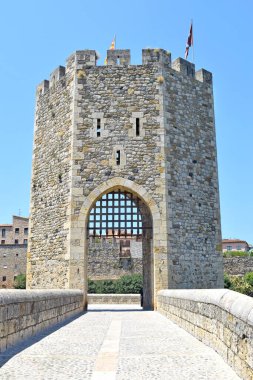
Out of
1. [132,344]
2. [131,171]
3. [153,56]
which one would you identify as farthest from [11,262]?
[132,344]

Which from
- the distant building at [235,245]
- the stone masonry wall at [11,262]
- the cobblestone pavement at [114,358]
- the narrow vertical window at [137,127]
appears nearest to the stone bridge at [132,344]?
the cobblestone pavement at [114,358]

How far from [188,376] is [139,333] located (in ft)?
10.00

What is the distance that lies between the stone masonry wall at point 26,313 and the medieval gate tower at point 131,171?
3.74 m

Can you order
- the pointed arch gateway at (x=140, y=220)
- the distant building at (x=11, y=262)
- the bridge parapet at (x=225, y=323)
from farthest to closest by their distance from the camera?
the distant building at (x=11, y=262) → the pointed arch gateway at (x=140, y=220) → the bridge parapet at (x=225, y=323)

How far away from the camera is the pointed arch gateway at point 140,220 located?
38.6 ft

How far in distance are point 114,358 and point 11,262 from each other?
134 ft

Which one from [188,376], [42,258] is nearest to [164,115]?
[42,258]

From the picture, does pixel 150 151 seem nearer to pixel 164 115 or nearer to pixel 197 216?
pixel 164 115

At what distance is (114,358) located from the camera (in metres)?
4.26

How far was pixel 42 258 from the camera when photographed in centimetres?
1270

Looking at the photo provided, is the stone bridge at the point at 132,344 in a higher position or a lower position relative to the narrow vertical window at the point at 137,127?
lower

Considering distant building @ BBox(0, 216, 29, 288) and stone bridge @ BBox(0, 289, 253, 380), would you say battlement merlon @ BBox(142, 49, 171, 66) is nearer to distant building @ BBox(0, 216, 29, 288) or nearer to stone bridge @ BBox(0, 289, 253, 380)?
stone bridge @ BBox(0, 289, 253, 380)

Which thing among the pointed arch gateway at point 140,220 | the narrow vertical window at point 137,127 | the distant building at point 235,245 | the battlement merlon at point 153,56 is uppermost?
the battlement merlon at point 153,56

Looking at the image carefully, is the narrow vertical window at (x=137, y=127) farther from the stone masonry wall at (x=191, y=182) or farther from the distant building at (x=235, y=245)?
the distant building at (x=235, y=245)
